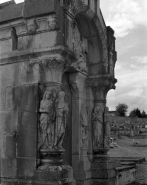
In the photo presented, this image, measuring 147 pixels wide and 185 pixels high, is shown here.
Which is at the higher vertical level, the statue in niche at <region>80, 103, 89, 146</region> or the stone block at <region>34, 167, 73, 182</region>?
the statue in niche at <region>80, 103, 89, 146</region>

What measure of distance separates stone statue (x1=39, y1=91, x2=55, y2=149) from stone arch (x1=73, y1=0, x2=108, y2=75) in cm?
312

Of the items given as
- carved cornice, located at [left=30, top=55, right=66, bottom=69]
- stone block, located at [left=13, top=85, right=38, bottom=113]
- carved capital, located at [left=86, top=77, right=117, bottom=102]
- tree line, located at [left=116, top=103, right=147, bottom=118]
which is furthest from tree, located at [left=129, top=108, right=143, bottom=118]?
carved cornice, located at [left=30, top=55, right=66, bottom=69]

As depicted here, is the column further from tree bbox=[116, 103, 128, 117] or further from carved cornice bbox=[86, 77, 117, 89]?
tree bbox=[116, 103, 128, 117]

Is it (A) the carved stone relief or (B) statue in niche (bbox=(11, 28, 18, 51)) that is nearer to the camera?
(A) the carved stone relief

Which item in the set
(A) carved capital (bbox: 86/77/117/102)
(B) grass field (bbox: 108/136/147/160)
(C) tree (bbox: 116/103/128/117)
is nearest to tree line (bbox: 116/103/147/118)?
(C) tree (bbox: 116/103/128/117)

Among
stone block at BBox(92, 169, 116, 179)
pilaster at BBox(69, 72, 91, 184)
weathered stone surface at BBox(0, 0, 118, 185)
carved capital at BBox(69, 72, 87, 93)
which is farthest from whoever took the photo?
stone block at BBox(92, 169, 116, 179)

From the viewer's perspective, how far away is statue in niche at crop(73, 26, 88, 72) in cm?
944

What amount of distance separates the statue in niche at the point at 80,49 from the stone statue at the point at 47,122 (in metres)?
2.36

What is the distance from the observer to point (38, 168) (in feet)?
24.4

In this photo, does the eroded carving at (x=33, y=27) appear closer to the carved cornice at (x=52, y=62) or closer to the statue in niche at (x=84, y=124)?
the carved cornice at (x=52, y=62)

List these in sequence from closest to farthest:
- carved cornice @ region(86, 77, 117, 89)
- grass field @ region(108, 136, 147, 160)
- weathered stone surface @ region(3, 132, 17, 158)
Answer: weathered stone surface @ region(3, 132, 17, 158), carved cornice @ region(86, 77, 117, 89), grass field @ region(108, 136, 147, 160)

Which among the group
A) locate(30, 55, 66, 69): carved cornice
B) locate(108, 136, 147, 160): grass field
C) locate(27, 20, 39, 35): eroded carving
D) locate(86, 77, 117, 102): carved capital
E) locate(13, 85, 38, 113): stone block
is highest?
locate(27, 20, 39, 35): eroded carving

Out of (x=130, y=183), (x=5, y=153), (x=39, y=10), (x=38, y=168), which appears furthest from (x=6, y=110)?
(x=130, y=183)

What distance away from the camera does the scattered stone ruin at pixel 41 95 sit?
24.4ft
